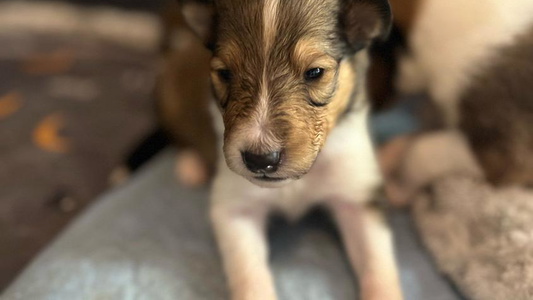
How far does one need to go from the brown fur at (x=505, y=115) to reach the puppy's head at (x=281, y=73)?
1.97ft

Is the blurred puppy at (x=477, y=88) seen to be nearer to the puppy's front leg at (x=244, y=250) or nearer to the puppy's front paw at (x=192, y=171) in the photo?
the puppy's front leg at (x=244, y=250)

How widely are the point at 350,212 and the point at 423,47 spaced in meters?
0.75

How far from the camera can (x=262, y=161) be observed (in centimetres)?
132

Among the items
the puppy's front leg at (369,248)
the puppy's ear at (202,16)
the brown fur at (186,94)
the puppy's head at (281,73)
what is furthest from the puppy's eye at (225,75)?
the puppy's front leg at (369,248)

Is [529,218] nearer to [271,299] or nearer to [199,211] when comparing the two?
[271,299]

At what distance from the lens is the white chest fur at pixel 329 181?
5.72 feet

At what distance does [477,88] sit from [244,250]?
97 cm

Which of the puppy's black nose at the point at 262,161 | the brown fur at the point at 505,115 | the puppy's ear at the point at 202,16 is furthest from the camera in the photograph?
the brown fur at the point at 505,115

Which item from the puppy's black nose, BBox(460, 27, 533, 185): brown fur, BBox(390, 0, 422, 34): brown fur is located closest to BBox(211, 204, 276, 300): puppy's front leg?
the puppy's black nose

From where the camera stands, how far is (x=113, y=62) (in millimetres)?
3035

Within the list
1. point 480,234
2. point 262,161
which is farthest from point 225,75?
point 480,234

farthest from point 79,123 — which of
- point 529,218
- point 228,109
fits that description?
point 529,218

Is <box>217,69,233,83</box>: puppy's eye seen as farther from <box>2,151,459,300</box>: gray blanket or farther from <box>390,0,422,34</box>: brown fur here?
<box>390,0,422,34</box>: brown fur

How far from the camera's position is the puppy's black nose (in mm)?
1316
